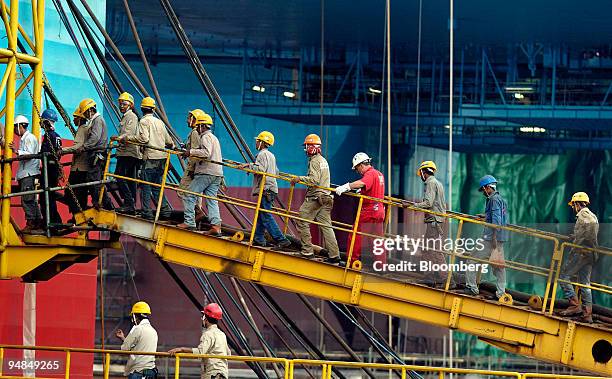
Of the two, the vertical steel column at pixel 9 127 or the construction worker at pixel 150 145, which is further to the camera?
the vertical steel column at pixel 9 127

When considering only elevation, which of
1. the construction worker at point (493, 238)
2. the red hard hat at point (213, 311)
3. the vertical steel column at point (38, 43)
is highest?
the vertical steel column at point (38, 43)

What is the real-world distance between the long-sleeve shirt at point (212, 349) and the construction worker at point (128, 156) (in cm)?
262

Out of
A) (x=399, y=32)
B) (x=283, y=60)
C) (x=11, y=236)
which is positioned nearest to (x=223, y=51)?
(x=283, y=60)

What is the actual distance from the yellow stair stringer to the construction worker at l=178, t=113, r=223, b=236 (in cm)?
22

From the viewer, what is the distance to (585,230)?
19.6 m

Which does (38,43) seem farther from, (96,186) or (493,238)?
(493,238)

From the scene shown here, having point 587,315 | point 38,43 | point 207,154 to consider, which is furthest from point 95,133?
point 587,315

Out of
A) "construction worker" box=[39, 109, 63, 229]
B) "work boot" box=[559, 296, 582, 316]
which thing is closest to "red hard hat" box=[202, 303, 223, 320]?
"construction worker" box=[39, 109, 63, 229]

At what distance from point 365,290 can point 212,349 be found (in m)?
2.69

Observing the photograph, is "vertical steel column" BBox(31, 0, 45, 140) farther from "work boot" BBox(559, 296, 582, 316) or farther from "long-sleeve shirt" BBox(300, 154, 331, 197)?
"work boot" BBox(559, 296, 582, 316)

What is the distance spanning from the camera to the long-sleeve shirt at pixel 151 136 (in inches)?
785

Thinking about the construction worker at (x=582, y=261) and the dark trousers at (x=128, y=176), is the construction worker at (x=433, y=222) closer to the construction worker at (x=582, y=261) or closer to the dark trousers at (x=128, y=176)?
the construction worker at (x=582, y=261)

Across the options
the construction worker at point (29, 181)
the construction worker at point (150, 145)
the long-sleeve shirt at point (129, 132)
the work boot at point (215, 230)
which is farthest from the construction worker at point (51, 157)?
the work boot at point (215, 230)

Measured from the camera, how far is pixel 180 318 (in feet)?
150
